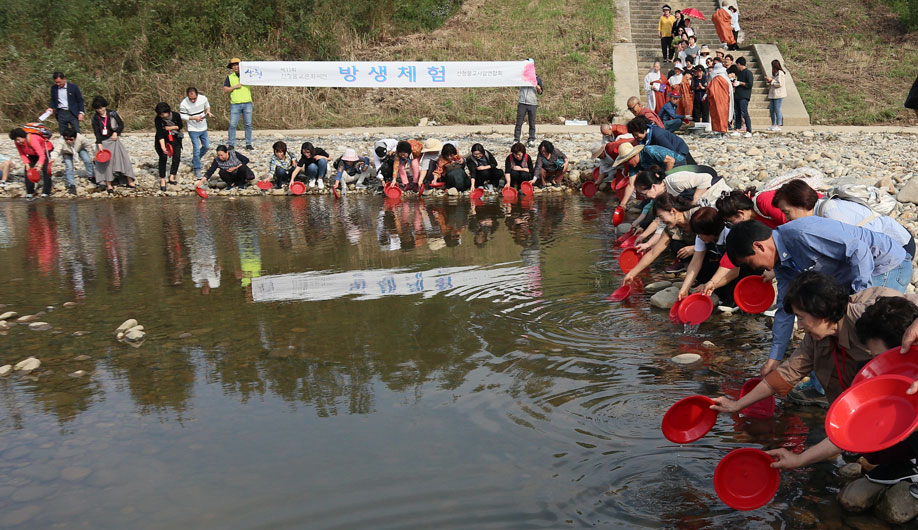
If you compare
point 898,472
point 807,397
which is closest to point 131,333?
point 807,397

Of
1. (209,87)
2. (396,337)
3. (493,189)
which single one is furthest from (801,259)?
(209,87)

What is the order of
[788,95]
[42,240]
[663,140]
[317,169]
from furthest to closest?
[788,95] → [317,169] → [42,240] → [663,140]

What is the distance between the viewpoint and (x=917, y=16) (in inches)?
968

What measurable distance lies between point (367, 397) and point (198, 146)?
11.4 metres

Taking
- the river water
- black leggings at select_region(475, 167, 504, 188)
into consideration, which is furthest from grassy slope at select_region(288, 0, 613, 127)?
the river water

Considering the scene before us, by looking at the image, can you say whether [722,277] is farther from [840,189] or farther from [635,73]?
[635,73]

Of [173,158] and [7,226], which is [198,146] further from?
[7,226]

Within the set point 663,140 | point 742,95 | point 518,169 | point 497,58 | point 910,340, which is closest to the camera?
point 910,340

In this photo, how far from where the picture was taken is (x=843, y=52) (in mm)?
23672

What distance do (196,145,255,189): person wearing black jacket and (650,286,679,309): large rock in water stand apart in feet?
30.8

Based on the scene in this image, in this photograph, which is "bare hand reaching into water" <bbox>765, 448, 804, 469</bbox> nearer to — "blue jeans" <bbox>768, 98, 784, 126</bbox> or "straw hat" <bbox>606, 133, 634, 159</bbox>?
"straw hat" <bbox>606, 133, 634, 159</bbox>

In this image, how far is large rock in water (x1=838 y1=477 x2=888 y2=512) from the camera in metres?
3.83

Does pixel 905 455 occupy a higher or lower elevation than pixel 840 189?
lower

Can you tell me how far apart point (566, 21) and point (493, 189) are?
14.0 metres
